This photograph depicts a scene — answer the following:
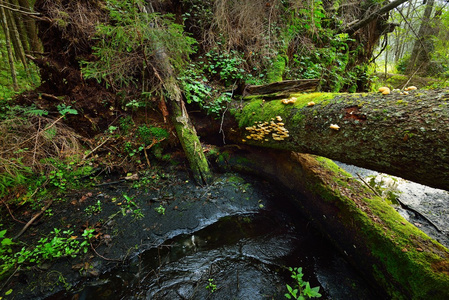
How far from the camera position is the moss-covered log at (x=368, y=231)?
1.97 m

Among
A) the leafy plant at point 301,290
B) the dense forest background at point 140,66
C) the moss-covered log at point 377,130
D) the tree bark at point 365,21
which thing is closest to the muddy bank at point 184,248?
the leafy plant at point 301,290

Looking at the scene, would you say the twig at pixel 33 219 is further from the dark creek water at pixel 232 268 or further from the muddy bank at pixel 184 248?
the dark creek water at pixel 232 268

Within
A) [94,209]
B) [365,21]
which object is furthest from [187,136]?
[365,21]

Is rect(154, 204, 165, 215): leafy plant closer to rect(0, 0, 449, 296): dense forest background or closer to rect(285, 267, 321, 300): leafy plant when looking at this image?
rect(0, 0, 449, 296): dense forest background

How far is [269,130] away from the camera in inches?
131

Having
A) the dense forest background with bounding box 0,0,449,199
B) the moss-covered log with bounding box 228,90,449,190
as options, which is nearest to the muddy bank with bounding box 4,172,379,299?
the dense forest background with bounding box 0,0,449,199

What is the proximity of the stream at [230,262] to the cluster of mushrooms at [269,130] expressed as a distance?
1538mm

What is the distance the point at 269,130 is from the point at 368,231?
2093 millimetres

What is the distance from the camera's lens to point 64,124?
4.11 metres

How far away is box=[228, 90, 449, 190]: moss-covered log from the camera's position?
164 centimetres

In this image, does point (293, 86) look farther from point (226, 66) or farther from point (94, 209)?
point (94, 209)

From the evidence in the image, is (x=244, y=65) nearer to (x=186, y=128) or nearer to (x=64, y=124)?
(x=186, y=128)

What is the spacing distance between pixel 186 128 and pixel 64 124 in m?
2.86

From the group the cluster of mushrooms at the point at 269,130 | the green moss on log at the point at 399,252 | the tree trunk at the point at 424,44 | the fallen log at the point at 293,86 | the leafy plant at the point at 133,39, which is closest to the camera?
the green moss on log at the point at 399,252
